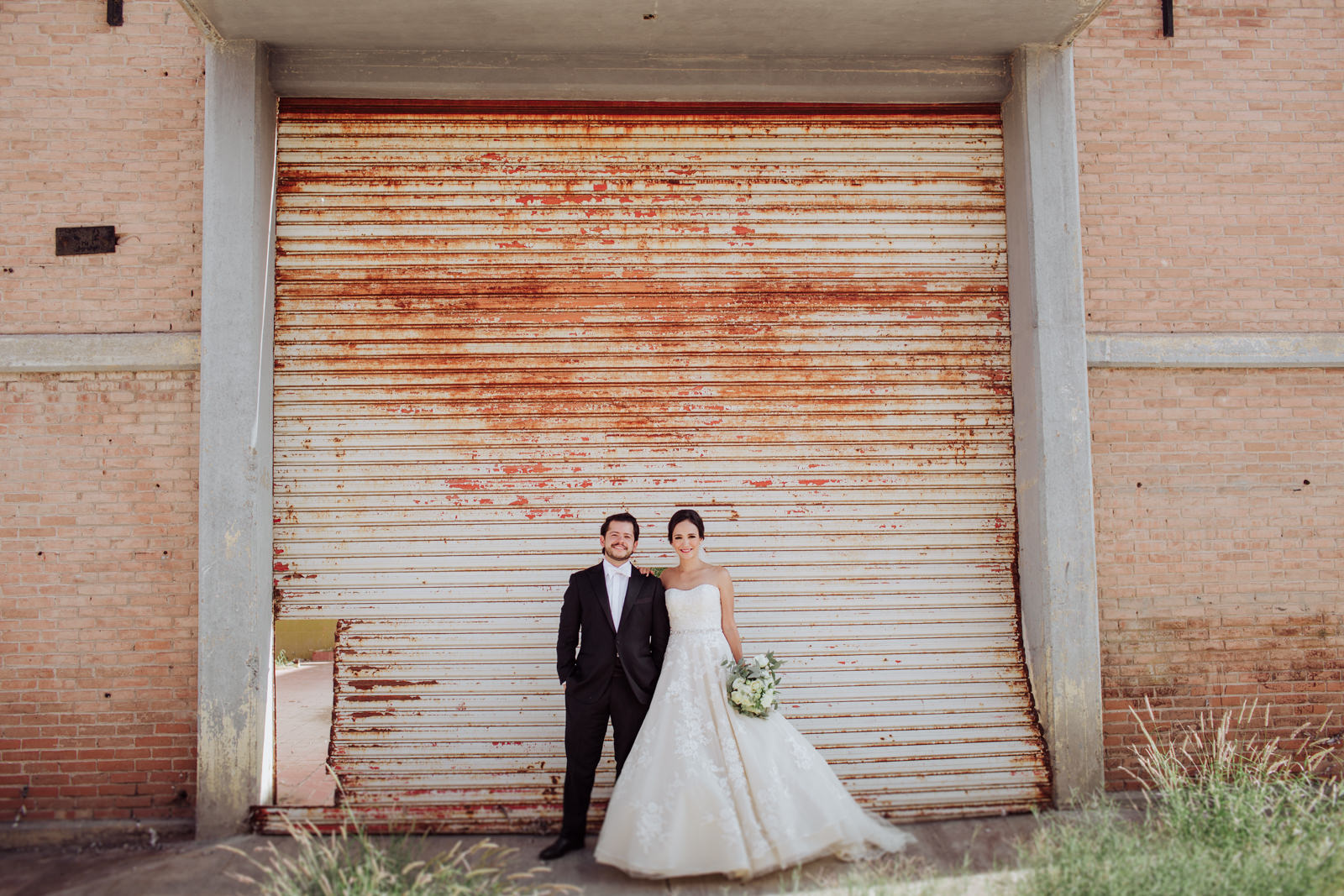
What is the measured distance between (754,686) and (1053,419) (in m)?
2.80

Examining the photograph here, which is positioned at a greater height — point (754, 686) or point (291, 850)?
point (754, 686)

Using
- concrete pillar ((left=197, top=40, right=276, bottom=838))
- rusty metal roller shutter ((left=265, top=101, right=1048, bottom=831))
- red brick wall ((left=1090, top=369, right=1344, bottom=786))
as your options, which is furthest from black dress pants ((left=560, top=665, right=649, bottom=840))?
red brick wall ((left=1090, top=369, right=1344, bottom=786))

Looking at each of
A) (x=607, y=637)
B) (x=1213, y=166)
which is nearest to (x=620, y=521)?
(x=607, y=637)

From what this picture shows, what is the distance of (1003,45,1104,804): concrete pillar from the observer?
5.10 metres

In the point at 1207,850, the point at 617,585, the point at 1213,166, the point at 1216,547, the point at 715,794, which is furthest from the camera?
the point at 1213,166

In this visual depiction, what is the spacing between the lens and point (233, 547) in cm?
491

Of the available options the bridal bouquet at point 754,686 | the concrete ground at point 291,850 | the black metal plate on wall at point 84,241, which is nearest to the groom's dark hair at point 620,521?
the bridal bouquet at point 754,686

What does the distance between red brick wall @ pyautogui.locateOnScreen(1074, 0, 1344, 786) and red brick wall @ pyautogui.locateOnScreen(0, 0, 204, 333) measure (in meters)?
6.31

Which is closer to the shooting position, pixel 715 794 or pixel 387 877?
pixel 387 877

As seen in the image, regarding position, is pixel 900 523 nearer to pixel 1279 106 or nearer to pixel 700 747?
pixel 700 747

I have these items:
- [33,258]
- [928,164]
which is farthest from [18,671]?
[928,164]

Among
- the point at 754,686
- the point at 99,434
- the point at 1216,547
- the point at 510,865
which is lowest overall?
the point at 510,865

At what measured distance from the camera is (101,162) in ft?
17.3

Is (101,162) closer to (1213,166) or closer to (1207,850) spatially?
(1207,850)
